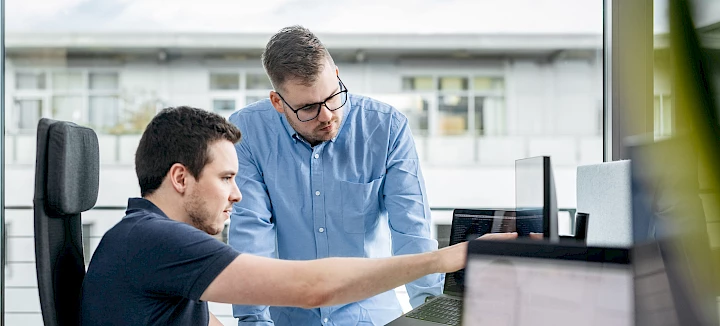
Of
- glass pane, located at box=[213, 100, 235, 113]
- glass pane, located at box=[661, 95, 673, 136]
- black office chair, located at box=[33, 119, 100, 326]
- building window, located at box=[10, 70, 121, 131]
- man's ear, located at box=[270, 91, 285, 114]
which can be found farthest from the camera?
glass pane, located at box=[213, 100, 235, 113]

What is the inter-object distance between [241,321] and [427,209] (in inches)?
21.7

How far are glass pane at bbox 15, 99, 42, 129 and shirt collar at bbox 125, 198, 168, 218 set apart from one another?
2553 millimetres

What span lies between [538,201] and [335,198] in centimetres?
74

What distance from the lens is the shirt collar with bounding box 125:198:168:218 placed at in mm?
1112

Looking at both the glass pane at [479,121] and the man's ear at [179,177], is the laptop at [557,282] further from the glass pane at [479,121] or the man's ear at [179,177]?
the glass pane at [479,121]

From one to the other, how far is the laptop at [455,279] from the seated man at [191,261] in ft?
0.82

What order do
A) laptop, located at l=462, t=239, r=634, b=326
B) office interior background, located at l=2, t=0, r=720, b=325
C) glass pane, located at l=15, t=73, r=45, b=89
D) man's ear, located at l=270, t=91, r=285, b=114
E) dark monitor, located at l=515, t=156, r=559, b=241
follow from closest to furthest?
1. laptop, located at l=462, t=239, r=634, b=326
2. dark monitor, located at l=515, t=156, r=559, b=241
3. man's ear, located at l=270, t=91, r=285, b=114
4. glass pane, located at l=15, t=73, r=45, b=89
5. office interior background, located at l=2, t=0, r=720, b=325

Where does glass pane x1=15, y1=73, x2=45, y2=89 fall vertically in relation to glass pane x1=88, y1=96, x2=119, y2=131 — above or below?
above

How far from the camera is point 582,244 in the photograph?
0.35 m

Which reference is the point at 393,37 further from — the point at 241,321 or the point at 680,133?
the point at 680,133

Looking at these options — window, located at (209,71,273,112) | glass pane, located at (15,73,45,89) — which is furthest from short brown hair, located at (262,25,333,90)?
window, located at (209,71,273,112)

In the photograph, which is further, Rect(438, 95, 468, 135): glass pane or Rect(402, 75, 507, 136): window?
Rect(438, 95, 468, 135): glass pane

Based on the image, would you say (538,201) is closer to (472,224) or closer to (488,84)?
(472,224)

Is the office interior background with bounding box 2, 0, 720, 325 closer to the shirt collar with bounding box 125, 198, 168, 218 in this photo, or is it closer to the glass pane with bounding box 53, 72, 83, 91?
the glass pane with bounding box 53, 72, 83, 91
